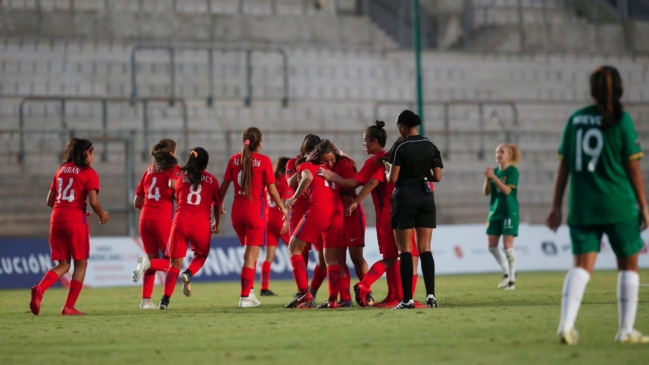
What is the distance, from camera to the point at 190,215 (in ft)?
45.3

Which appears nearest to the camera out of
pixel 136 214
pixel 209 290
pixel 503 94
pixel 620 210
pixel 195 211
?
pixel 620 210

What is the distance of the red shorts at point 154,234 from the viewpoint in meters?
14.0

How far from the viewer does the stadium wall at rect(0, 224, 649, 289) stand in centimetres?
2141

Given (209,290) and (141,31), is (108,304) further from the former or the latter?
(141,31)

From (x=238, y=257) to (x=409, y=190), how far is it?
11.2 m

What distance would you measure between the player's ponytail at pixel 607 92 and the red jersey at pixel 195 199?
6.57m

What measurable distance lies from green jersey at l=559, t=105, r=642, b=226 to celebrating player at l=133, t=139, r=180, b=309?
267 inches

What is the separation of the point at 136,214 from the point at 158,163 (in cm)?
992

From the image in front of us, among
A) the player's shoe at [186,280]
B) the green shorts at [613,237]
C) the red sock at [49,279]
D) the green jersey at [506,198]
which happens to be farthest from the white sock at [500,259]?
the green shorts at [613,237]

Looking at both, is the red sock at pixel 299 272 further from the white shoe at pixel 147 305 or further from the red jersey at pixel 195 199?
the white shoe at pixel 147 305

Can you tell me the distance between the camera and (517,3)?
34.9m

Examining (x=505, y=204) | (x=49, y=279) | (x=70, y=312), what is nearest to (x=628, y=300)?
(x=70, y=312)

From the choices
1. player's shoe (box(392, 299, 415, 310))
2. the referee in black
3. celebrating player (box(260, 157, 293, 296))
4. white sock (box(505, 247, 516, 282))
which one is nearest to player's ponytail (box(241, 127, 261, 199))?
the referee in black

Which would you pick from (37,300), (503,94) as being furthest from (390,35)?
(37,300)
